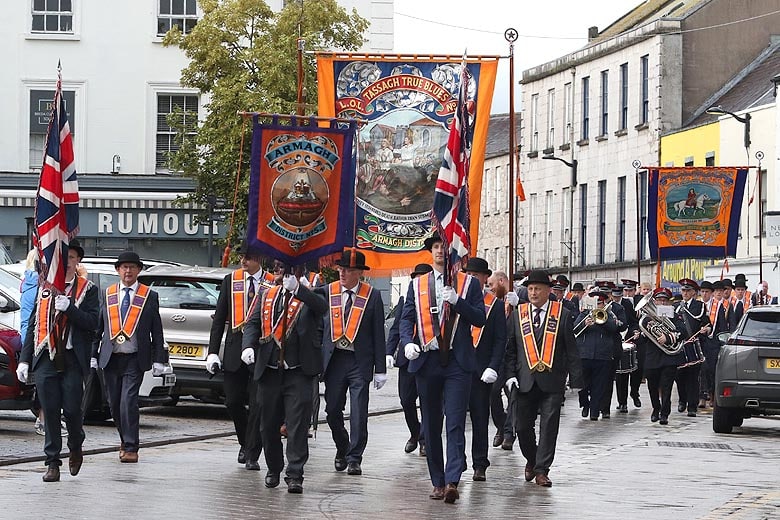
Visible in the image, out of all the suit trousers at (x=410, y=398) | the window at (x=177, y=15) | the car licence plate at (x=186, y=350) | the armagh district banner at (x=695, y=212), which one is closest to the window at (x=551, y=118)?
the window at (x=177, y=15)

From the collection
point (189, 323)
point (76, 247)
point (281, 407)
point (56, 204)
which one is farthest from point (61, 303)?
point (189, 323)

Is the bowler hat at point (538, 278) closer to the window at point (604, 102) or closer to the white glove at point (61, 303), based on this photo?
the white glove at point (61, 303)

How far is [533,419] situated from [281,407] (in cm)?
243

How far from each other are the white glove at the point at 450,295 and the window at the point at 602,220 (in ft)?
171

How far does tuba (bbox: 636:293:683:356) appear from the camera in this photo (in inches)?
979

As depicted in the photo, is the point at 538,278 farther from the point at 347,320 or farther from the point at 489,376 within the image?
the point at 347,320

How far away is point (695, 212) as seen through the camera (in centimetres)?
3447

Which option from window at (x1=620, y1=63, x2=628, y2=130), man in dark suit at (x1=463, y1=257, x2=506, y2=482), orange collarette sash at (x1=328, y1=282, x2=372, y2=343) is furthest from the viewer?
window at (x1=620, y1=63, x2=628, y2=130)

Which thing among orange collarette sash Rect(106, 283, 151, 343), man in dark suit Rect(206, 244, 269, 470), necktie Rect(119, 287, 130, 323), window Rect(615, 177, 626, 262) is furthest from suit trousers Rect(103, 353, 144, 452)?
window Rect(615, 177, 626, 262)

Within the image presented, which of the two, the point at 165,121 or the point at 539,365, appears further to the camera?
the point at 165,121

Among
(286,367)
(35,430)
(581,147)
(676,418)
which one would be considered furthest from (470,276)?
(581,147)

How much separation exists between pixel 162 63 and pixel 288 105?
8515 mm

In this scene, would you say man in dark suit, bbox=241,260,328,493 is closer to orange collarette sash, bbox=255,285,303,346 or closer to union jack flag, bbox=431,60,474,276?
orange collarette sash, bbox=255,285,303,346

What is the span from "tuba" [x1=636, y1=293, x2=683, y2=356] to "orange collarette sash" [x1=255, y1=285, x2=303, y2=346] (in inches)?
450
